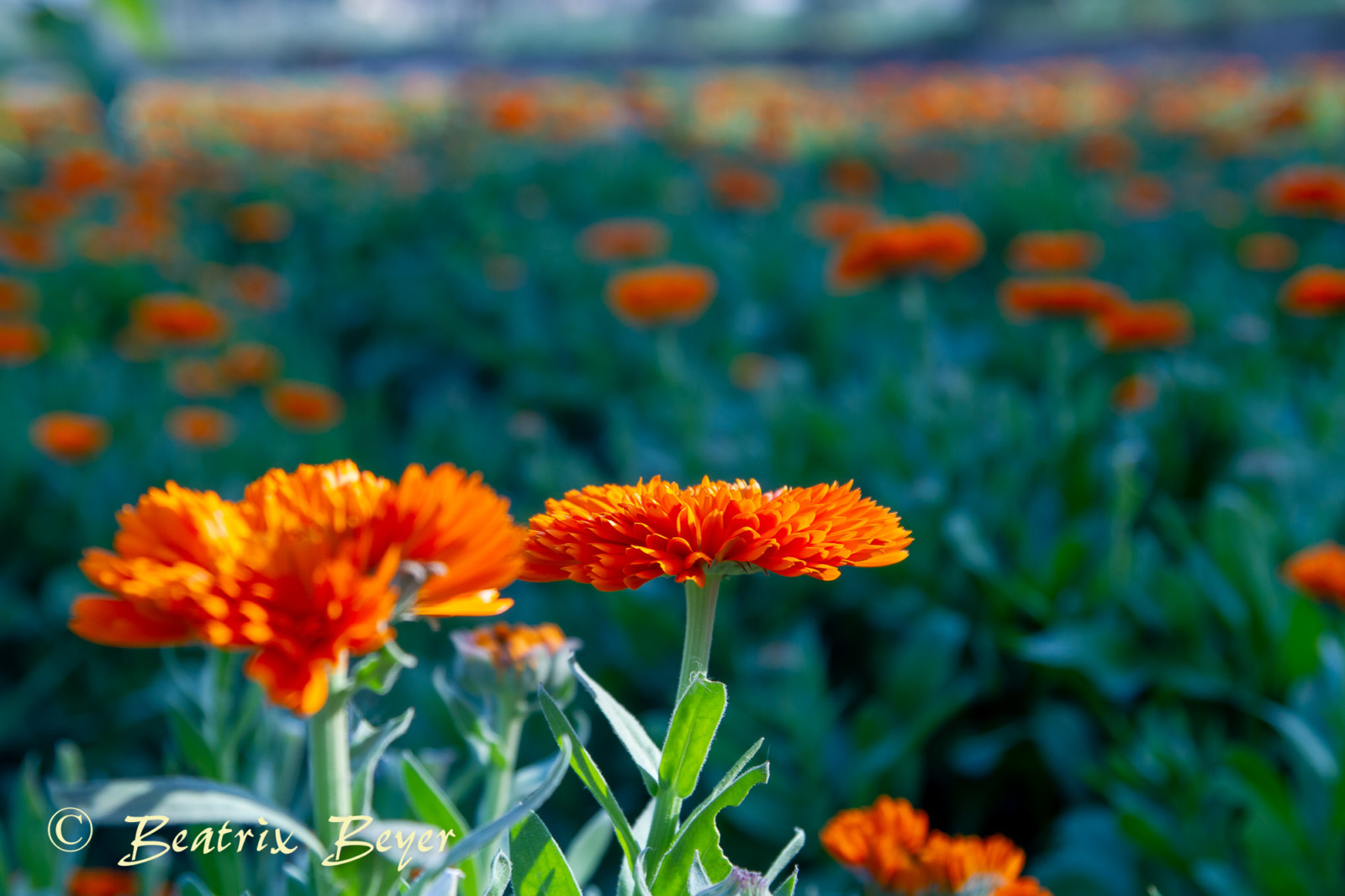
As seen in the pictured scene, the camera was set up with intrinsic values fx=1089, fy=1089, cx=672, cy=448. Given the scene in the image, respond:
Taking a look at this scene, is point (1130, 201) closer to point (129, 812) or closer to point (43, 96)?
point (129, 812)

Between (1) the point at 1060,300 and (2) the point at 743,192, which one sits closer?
(1) the point at 1060,300

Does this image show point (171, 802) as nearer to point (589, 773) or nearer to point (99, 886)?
point (589, 773)

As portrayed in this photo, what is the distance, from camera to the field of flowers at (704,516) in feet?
1.60

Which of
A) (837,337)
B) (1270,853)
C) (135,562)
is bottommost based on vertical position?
(837,337)

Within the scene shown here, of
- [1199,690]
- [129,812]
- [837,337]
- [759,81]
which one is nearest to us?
[129,812]

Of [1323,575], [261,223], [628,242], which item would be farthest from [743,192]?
[1323,575]

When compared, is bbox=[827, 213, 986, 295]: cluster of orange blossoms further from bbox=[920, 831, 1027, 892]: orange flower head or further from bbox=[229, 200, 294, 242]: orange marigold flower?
bbox=[229, 200, 294, 242]: orange marigold flower

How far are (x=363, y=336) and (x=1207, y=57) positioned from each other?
964 cm

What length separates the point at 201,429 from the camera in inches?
94.0

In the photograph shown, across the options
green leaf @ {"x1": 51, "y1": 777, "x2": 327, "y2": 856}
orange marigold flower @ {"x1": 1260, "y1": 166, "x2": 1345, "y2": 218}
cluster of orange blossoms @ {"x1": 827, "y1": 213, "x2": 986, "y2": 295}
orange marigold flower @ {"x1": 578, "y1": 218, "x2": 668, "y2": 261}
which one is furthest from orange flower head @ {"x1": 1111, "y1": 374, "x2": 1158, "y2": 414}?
green leaf @ {"x1": 51, "y1": 777, "x2": 327, "y2": 856}

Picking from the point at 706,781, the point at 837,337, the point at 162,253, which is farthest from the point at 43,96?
the point at 706,781

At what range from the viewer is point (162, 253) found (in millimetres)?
3840

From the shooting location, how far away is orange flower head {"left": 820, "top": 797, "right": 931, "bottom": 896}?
0.67 m

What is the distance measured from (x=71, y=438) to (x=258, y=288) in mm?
1709
